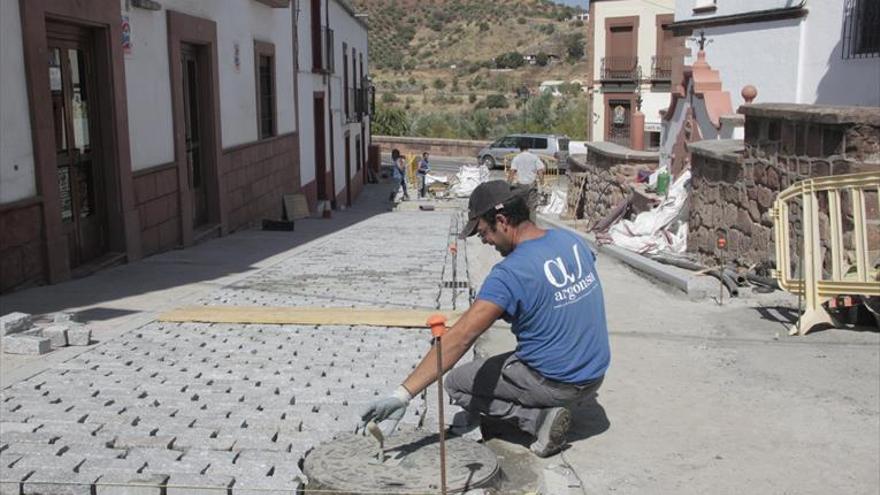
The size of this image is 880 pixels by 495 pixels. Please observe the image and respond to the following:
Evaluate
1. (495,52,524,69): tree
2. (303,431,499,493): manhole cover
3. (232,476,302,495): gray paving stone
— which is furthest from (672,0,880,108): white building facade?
(495,52,524,69): tree

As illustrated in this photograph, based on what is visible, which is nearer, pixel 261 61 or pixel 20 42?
pixel 20 42

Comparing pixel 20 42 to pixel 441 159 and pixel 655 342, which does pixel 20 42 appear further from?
pixel 441 159

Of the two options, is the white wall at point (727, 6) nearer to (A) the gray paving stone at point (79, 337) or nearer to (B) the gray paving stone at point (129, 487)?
(A) the gray paving stone at point (79, 337)

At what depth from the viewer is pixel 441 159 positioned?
4619 cm

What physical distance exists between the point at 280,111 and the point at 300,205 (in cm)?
205

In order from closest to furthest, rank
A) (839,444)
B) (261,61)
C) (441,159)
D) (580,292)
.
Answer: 1. (580,292)
2. (839,444)
3. (261,61)
4. (441,159)

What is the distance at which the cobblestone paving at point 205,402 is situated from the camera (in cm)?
396

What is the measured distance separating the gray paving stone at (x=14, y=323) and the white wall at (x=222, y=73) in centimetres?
429

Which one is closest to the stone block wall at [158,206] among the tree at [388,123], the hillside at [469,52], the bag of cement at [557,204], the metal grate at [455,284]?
the metal grate at [455,284]

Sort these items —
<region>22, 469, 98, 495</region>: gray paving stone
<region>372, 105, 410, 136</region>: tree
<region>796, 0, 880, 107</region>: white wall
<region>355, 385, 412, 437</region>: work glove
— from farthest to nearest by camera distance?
<region>372, 105, 410, 136</region>: tree, <region>796, 0, 880, 107</region>: white wall, <region>355, 385, 412, 437</region>: work glove, <region>22, 469, 98, 495</region>: gray paving stone

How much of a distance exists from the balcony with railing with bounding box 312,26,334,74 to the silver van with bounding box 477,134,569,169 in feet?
51.6

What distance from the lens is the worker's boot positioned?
4461 mm

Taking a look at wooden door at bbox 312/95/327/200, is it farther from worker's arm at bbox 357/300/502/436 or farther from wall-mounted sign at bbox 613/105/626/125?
wall-mounted sign at bbox 613/105/626/125

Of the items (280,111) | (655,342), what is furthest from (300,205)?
(655,342)
